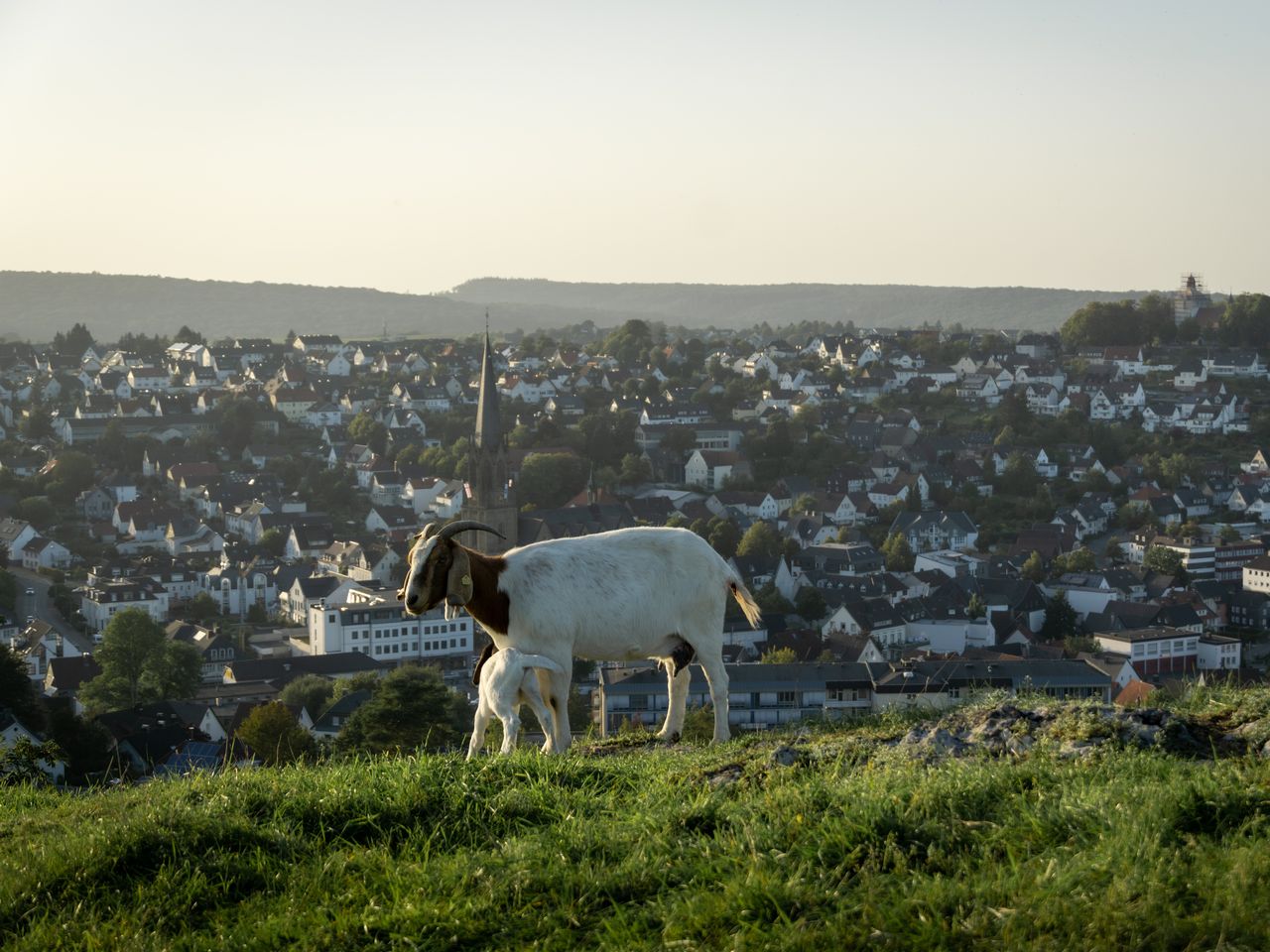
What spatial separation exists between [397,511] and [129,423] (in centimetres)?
2916

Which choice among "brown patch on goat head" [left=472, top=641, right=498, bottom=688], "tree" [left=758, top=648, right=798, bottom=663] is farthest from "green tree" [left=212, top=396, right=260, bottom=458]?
"brown patch on goat head" [left=472, top=641, right=498, bottom=688]

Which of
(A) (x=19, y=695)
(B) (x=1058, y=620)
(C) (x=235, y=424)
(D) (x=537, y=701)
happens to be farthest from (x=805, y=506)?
(D) (x=537, y=701)

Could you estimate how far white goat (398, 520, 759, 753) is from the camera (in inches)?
299

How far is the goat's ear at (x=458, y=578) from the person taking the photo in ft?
24.7

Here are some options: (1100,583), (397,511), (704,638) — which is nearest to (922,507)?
(1100,583)

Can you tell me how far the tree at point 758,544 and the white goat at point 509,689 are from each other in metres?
57.6

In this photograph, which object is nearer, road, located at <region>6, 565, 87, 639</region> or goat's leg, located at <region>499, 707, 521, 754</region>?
goat's leg, located at <region>499, 707, 521, 754</region>

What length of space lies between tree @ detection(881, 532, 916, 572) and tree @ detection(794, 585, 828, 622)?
9.68 meters

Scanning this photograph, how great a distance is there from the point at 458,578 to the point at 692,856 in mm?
2880

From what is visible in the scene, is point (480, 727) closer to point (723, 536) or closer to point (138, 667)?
point (138, 667)

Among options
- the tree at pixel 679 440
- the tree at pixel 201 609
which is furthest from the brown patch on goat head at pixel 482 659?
the tree at pixel 679 440

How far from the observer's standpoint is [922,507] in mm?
79688

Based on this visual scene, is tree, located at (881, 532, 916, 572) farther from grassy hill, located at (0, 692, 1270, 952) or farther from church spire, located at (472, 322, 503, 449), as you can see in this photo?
grassy hill, located at (0, 692, 1270, 952)

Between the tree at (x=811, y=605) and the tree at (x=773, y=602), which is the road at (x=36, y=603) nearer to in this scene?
the tree at (x=773, y=602)
